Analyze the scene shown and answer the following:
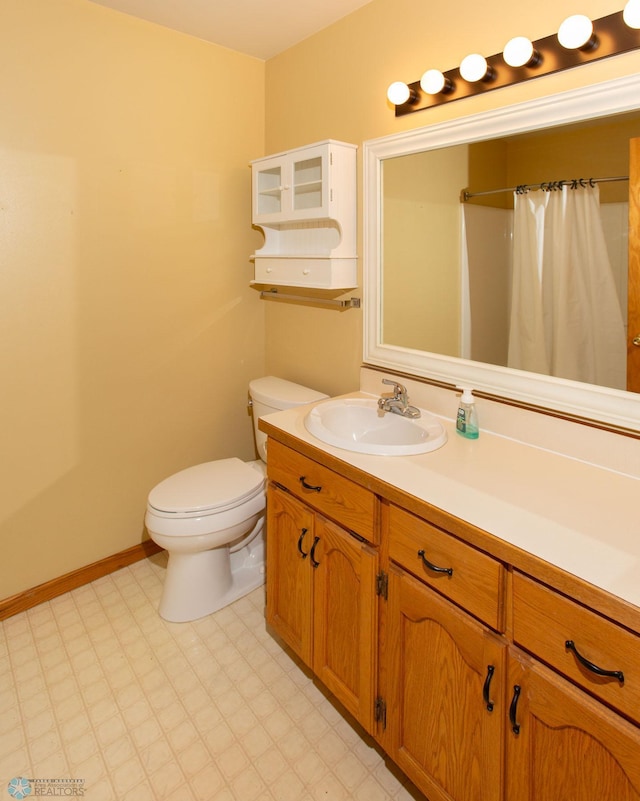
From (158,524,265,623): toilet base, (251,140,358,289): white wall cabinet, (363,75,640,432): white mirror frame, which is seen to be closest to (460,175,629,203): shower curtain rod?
(363,75,640,432): white mirror frame

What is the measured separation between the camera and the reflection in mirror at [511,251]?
131 cm

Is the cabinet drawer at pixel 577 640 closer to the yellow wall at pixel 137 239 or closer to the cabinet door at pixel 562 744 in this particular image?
the cabinet door at pixel 562 744

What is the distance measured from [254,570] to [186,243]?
1.49m

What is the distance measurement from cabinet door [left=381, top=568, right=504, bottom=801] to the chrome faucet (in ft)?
1.86

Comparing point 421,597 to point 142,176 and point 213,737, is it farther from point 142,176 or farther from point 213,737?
point 142,176

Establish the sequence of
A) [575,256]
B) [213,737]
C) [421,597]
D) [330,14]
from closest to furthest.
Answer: [421,597], [575,256], [213,737], [330,14]

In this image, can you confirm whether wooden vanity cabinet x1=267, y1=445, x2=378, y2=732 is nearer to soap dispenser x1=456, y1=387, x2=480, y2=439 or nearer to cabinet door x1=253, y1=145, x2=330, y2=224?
soap dispenser x1=456, y1=387, x2=480, y2=439

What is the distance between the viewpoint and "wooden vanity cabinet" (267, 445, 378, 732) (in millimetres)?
1366

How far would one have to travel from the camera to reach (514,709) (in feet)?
3.24

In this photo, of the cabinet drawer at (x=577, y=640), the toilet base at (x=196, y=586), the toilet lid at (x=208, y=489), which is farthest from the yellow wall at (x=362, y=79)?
the cabinet drawer at (x=577, y=640)

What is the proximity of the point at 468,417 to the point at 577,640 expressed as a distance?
75 cm

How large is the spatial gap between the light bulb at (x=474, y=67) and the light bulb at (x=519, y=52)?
0.09 meters

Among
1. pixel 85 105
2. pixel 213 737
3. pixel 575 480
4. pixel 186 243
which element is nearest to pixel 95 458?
pixel 186 243

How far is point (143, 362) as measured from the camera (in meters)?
2.25
